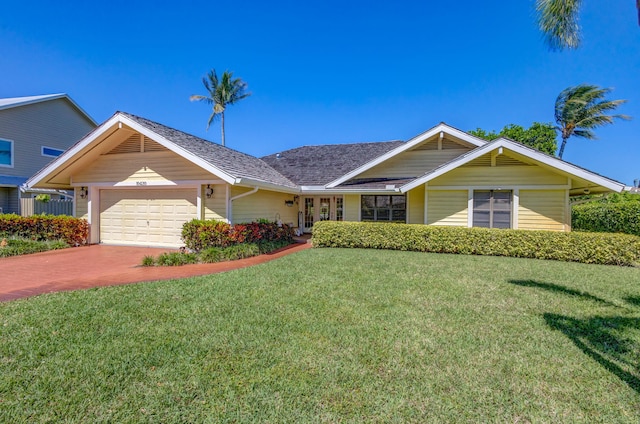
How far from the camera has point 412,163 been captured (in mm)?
13805

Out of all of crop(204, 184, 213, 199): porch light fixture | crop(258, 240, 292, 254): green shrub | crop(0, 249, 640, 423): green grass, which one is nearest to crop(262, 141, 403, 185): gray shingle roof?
crop(258, 240, 292, 254): green shrub

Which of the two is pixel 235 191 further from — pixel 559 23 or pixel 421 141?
pixel 559 23

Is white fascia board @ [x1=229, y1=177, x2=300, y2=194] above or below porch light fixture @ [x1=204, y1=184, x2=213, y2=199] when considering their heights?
above

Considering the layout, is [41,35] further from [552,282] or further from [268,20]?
[552,282]

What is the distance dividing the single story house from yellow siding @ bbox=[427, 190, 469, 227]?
0.04m

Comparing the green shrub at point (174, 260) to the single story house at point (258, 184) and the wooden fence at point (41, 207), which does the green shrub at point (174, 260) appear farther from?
the wooden fence at point (41, 207)

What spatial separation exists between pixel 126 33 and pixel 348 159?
1325 cm

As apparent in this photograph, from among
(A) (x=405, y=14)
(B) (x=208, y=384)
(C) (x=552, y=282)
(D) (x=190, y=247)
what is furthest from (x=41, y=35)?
(C) (x=552, y=282)

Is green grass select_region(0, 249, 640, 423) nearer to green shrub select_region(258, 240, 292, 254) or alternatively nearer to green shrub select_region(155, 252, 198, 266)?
green shrub select_region(155, 252, 198, 266)

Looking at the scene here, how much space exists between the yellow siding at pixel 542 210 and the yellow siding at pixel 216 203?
10974 mm

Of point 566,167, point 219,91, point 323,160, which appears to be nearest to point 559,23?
point 566,167

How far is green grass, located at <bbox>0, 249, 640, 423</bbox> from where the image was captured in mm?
2617

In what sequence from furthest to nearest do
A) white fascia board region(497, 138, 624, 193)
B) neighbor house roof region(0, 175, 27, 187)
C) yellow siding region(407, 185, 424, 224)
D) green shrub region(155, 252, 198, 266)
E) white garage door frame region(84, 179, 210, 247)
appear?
neighbor house roof region(0, 175, 27, 187) → yellow siding region(407, 185, 424, 224) → white garage door frame region(84, 179, 210, 247) → white fascia board region(497, 138, 624, 193) → green shrub region(155, 252, 198, 266)

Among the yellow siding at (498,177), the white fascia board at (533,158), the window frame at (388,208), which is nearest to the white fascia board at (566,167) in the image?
the white fascia board at (533,158)
